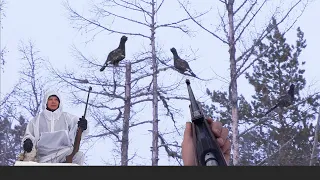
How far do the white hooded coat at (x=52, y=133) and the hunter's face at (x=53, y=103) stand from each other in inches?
1.3

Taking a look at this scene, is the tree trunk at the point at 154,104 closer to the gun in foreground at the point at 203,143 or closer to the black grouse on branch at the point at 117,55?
the black grouse on branch at the point at 117,55

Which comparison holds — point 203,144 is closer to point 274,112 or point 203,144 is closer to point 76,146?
point 76,146

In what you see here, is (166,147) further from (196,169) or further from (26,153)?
(196,169)

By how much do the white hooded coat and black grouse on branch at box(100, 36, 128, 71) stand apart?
202 inches

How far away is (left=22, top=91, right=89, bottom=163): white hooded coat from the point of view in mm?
5363

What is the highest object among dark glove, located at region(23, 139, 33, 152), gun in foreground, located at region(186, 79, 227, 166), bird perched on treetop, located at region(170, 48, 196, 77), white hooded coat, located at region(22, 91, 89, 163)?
bird perched on treetop, located at region(170, 48, 196, 77)

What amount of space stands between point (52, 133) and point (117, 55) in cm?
554

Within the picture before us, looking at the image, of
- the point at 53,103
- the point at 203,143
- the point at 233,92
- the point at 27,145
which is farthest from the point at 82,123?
the point at 233,92

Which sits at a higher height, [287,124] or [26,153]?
[287,124]

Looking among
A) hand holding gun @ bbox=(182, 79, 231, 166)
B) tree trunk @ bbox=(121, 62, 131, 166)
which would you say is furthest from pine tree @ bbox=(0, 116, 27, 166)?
hand holding gun @ bbox=(182, 79, 231, 166)

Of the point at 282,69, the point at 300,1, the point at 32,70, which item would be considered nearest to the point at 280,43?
the point at 282,69

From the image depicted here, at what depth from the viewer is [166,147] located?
11.9 m

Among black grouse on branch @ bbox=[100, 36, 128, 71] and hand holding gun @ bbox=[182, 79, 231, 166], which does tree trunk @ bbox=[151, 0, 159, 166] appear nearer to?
black grouse on branch @ bbox=[100, 36, 128, 71]

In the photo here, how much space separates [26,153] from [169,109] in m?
7.09
